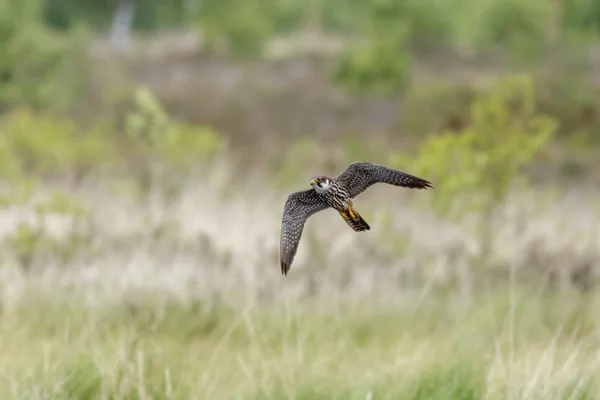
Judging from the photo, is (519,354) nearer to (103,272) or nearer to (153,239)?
(103,272)

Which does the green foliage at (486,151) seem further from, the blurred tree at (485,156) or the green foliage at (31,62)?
the green foliage at (31,62)

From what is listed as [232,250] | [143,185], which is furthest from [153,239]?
[143,185]

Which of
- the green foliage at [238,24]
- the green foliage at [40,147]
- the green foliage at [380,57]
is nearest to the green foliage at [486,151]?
the green foliage at [40,147]

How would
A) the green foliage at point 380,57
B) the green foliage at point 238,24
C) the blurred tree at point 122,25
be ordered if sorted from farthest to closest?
the blurred tree at point 122,25 → the green foliage at point 238,24 → the green foliage at point 380,57

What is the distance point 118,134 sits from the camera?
1700 cm

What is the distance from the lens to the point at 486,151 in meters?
5.37

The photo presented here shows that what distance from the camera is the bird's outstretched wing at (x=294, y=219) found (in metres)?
1.43

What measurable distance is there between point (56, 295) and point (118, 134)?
1296 cm

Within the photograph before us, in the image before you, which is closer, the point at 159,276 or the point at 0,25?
the point at 159,276

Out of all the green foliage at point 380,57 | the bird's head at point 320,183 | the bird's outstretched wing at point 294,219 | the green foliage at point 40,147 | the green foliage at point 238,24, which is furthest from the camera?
the green foliage at point 238,24

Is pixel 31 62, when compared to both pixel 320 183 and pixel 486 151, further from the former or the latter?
pixel 320 183

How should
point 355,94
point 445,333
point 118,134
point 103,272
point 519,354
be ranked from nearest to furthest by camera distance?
point 519,354 < point 445,333 < point 103,272 < point 118,134 < point 355,94

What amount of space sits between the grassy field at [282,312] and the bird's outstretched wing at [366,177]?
111 cm

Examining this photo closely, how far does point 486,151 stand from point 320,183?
156 inches
